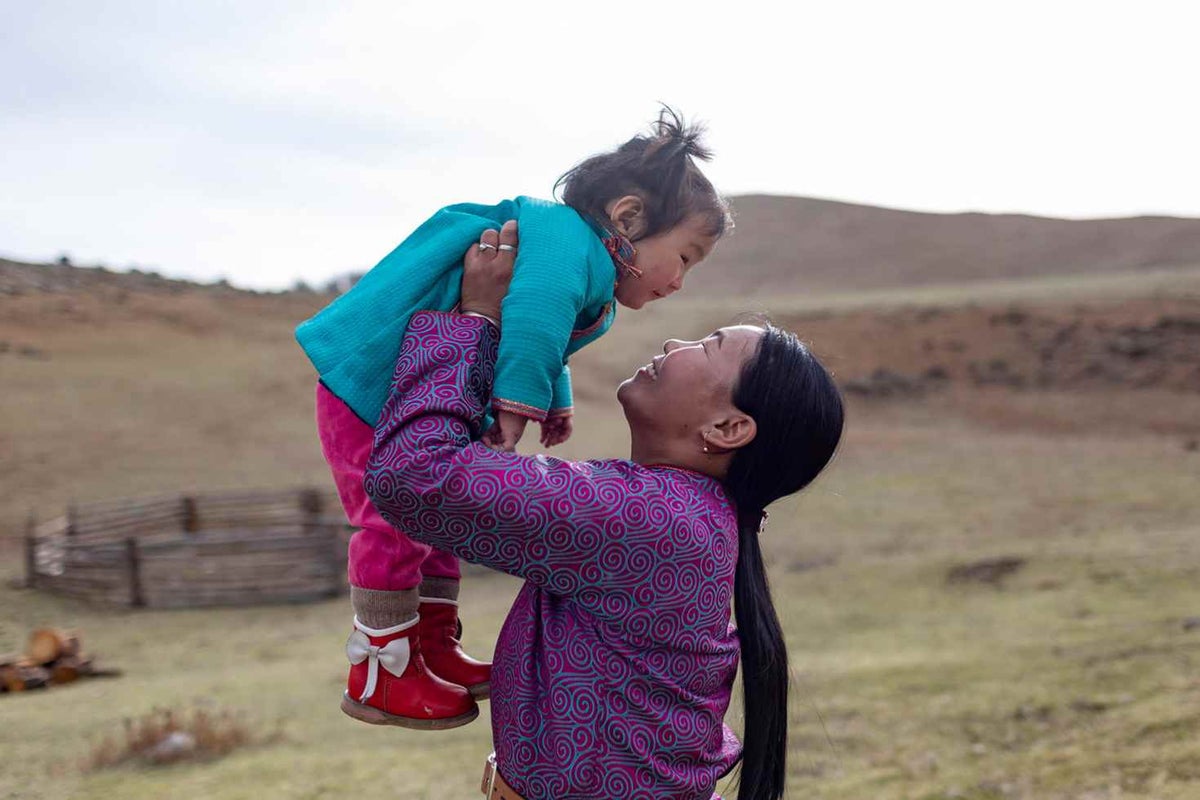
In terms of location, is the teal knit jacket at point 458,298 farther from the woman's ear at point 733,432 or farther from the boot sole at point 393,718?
the boot sole at point 393,718

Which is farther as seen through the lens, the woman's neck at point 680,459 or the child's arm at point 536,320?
the woman's neck at point 680,459

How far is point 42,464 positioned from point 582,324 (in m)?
20.2

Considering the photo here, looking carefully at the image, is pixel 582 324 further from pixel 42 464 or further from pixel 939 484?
pixel 42 464

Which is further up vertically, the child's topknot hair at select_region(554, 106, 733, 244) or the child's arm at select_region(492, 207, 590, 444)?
the child's topknot hair at select_region(554, 106, 733, 244)

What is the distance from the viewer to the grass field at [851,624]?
5.89 meters

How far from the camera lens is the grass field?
19.3 feet

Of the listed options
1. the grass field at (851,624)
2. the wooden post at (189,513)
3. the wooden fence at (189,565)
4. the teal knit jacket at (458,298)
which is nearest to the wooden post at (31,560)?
the wooden fence at (189,565)

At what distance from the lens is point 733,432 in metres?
2.02

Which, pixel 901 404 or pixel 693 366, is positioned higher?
pixel 693 366

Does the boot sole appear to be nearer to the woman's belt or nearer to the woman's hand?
the woman's belt

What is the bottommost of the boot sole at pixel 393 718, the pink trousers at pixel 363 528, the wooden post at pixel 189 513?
the wooden post at pixel 189 513

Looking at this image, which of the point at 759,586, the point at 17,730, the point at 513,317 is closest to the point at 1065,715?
the point at 759,586

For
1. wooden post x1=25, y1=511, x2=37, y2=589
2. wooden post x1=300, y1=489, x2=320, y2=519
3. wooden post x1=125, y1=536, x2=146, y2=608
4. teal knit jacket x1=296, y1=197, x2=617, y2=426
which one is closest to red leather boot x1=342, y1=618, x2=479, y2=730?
teal knit jacket x1=296, y1=197, x2=617, y2=426

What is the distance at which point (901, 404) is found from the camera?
3222 centimetres
